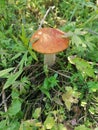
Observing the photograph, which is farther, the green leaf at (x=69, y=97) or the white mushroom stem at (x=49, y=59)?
the white mushroom stem at (x=49, y=59)

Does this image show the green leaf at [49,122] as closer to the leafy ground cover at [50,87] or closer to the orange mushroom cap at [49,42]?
the leafy ground cover at [50,87]

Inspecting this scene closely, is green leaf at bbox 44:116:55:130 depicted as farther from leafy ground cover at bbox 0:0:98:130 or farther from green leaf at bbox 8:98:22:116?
green leaf at bbox 8:98:22:116

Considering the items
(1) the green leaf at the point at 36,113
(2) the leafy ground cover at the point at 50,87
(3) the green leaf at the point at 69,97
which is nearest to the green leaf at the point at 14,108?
(2) the leafy ground cover at the point at 50,87

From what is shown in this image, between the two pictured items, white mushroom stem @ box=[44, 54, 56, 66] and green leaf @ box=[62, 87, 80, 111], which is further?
white mushroom stem @ box=[44, 54, 56, 66]

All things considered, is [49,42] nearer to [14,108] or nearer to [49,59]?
[49,59]

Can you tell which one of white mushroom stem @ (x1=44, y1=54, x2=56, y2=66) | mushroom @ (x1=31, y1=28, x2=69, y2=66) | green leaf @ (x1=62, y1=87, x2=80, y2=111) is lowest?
green leaf @ (x1=62, y1=87, x2=80, y2=111)

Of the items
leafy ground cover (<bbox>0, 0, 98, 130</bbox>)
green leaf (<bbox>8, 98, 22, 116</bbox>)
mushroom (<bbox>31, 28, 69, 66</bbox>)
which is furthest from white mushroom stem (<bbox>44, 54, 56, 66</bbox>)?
green leaf (<bbox>8, 98, 22, 116</bbox>)

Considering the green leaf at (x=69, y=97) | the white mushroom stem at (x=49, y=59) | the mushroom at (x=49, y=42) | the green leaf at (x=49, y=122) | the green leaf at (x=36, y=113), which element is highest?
the mushroom at (x=49, y=42)

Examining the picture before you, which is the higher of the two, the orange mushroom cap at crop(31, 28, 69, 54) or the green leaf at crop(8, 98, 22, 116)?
the orange mushroom cap at crop(31, 28, 69, 54)
